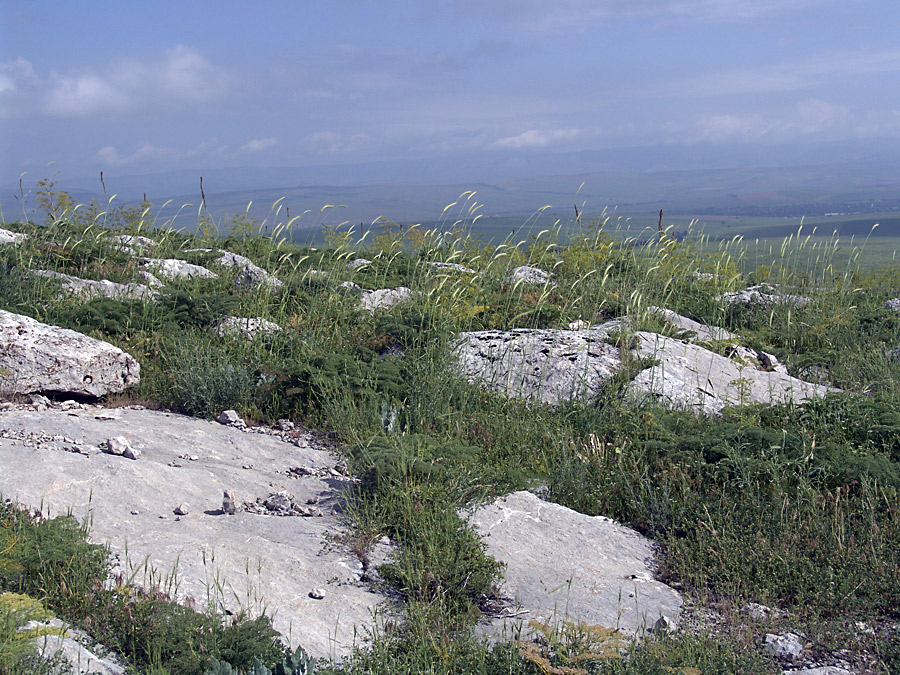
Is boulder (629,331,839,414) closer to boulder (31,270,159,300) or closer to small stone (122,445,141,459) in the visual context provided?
small stone (122,445,141,459)

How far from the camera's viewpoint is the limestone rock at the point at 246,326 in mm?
7105

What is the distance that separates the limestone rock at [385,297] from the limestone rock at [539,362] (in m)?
1.58

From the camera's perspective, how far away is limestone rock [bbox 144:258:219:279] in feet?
29.3

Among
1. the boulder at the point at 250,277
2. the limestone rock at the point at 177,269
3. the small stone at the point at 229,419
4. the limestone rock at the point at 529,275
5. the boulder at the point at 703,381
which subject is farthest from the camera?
the limestone rock at the point at 529,275

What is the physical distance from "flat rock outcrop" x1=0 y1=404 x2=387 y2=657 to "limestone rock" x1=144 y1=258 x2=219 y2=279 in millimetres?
3707

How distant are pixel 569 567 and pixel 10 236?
9.30 m

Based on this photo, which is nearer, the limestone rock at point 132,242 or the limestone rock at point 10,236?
the limestone rock at point 10,236

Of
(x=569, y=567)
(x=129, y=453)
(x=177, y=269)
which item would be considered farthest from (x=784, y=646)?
(x=177, y=269)

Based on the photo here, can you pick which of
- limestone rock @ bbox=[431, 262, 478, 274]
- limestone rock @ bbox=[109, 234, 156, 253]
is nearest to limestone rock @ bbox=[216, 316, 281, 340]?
limestone rock @ bbox=[431, 262, 478, 274]

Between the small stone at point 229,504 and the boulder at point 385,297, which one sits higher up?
the boulder at point 385,297

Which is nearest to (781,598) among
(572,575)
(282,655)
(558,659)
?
(572,575)

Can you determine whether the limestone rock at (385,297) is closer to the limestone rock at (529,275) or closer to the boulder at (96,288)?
the limestone rock at (529,275)

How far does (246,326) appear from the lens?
7242 mm

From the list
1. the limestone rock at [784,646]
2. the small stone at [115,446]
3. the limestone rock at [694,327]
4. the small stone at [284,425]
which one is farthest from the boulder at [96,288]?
the limestone rock at [784,646]
